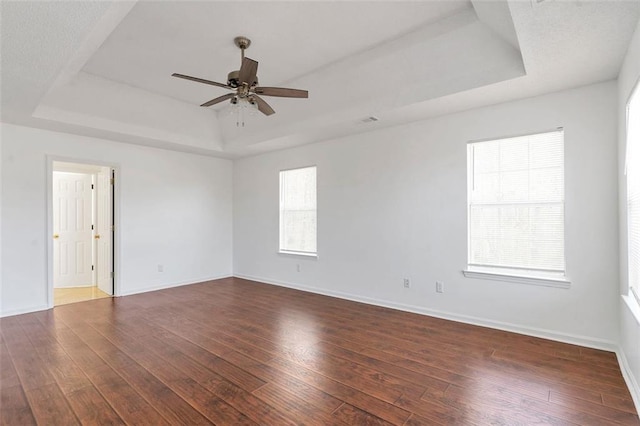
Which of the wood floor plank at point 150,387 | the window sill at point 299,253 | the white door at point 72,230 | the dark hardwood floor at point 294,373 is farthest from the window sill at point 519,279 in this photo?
the white door at point 72,230

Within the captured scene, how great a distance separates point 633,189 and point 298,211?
14.3ft

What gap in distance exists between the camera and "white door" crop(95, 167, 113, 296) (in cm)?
525

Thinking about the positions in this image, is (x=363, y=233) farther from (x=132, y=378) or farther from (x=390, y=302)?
(x=132, y=378)

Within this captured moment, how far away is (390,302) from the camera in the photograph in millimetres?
4414

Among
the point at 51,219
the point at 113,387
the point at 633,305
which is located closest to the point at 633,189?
the point at 633,305

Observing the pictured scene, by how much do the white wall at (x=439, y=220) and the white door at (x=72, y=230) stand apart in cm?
326

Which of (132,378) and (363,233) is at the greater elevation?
(363,233)

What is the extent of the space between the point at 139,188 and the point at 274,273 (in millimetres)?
2814

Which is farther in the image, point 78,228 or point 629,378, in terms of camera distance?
point 78,228

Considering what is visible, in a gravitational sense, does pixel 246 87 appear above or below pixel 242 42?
below

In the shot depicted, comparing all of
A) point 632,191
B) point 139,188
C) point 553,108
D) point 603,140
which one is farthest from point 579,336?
point 139,188

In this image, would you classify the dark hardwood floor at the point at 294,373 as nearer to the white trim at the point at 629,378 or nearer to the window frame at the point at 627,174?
the white trim at the point at 629,378

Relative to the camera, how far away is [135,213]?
5.36m

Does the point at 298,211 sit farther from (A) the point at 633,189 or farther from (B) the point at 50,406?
(A) the point at 633,189
